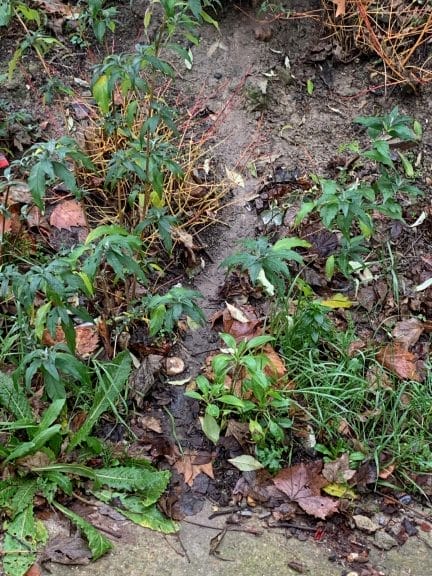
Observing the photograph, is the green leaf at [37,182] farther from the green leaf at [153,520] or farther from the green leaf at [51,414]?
the green leaf at [153,520]

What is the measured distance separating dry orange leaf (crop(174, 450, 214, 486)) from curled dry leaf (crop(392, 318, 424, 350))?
121 centimetres

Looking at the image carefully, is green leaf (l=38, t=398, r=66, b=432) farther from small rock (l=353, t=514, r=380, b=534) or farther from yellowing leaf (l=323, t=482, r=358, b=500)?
Answer: small rock (l=353, t=514, r=380, b=534)

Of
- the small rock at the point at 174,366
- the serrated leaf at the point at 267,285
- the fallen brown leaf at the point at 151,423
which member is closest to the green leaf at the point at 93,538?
the fallen brown leaf at the point at 151,423

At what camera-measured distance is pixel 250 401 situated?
3033 millimetres

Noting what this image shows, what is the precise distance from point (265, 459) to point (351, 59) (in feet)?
9.61

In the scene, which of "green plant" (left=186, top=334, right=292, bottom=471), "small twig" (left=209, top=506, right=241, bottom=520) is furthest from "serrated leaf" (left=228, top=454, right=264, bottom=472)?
"small twig" (left=209, top=506, right=241, bottom=520)

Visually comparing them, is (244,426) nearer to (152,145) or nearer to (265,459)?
(265,459)

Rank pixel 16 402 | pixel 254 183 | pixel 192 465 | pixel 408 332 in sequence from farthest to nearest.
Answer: pixel 254 183 → pixel 408 332 → pixel 192 465 → pixel 16 402

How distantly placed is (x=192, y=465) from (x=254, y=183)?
6.16 ft

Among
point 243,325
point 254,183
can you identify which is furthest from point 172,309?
point 254,183

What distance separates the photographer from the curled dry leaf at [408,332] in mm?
3498

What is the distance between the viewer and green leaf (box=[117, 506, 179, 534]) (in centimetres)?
264

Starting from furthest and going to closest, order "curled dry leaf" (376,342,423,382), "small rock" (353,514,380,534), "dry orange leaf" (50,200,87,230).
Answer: "dry orange leaf" (50,200,87,230)
"curled dry leaf" (376,342,423,382)
"small rock" (353,514,380,534)

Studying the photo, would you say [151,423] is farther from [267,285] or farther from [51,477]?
[267,285]
